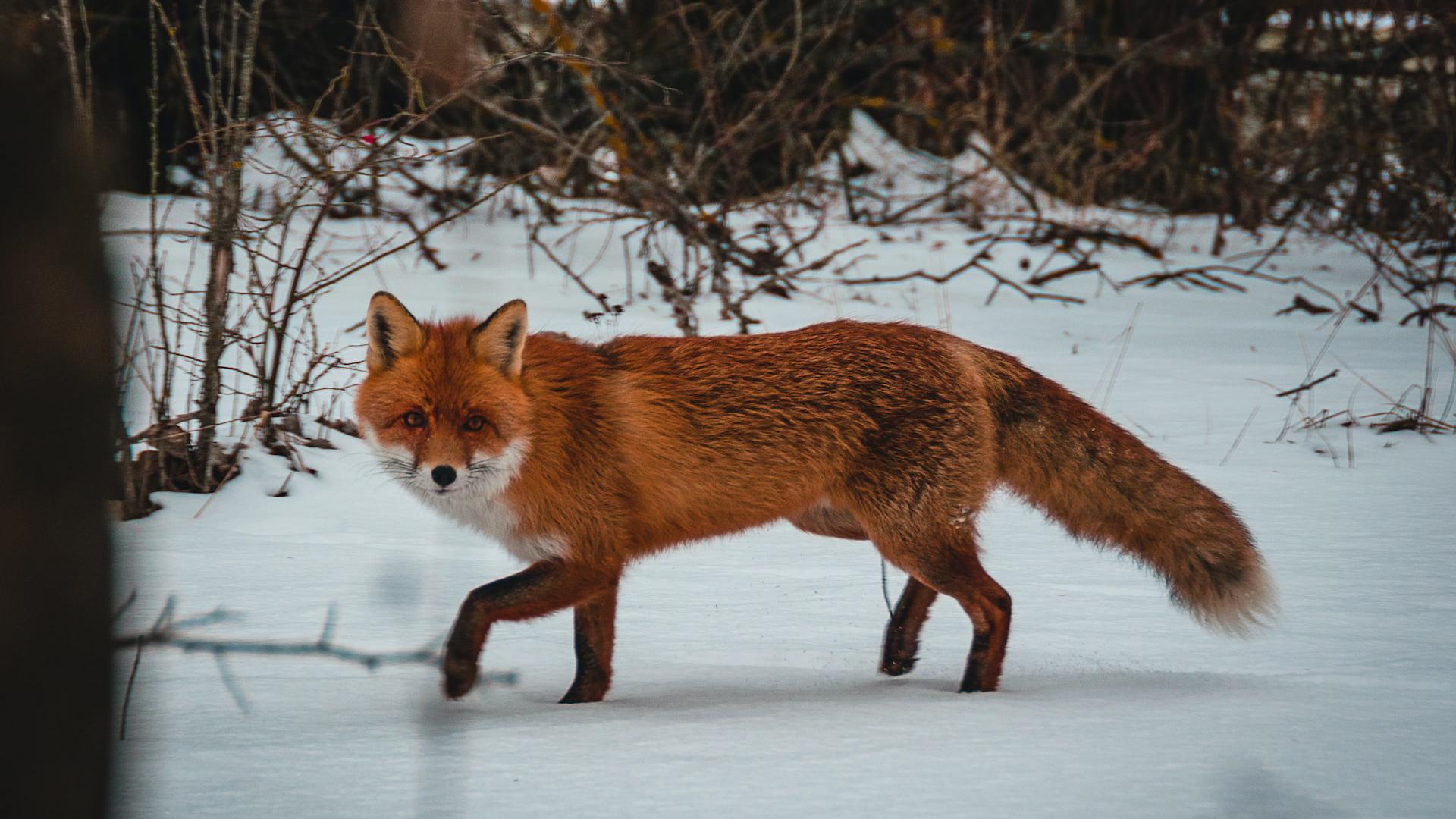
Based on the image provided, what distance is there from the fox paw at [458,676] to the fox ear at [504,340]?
792 millimetres

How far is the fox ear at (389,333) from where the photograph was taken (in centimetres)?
324

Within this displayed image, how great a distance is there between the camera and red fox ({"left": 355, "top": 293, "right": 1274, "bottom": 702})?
10.3ft

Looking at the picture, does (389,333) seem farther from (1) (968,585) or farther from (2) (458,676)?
(1) (968,585)

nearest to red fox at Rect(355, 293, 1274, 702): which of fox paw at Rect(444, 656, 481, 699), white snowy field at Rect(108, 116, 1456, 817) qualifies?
fox paw at Rect(444, 656, 481, 699)

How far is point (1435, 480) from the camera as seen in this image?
5414mm

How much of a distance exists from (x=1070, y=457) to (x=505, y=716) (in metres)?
1.82

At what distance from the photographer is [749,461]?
337cm

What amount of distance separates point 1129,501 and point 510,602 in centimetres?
184

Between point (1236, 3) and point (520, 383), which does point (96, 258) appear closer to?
point (520, 383)

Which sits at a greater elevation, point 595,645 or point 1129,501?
point 1129,501

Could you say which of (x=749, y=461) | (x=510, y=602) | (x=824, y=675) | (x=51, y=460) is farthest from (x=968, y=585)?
(x=51, y=460)

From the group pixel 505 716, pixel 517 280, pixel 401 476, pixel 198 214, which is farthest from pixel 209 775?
pixel 517 280

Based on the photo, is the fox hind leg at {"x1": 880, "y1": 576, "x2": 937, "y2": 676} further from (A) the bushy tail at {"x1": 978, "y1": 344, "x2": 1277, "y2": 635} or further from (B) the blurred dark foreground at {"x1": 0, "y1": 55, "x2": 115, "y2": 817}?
(B) the blurred dark foreground at {"x1": 0, "y1": 55, "x2": 115, "y2": 817}

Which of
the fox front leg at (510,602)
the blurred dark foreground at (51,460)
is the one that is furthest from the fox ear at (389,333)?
the blurred dark foreground at (51,460)
